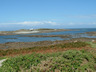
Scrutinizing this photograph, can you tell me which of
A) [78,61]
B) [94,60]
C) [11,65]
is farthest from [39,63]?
[94,60]

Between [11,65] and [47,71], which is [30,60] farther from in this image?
[47,71]

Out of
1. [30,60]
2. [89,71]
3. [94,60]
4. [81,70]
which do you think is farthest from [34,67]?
[94,60]

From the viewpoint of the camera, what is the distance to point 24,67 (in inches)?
331

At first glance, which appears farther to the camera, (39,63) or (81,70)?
(39,63)

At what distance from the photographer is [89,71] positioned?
7910 mm

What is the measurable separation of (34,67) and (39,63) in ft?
1.96

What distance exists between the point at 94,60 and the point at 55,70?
12.2 ft

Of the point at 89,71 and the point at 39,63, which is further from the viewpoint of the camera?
the point at 39,63

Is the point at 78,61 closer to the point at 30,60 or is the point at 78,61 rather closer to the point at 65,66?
the point at 65,66

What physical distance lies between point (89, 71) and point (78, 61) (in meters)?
1.15

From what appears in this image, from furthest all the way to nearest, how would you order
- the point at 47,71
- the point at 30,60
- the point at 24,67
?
the point at 30,60, the point at 24,67, the point at 47,71

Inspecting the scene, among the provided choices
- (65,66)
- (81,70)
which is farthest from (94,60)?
(65,66)

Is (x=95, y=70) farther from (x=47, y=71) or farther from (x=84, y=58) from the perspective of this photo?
→ (x=47, y=71)

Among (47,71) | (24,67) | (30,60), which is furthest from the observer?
(30,60)
